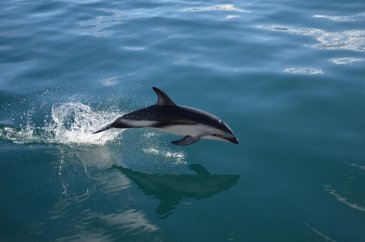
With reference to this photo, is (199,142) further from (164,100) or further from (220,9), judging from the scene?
(220,9)

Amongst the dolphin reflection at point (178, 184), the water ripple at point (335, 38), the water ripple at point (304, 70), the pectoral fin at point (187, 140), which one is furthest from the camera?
the water ripple at point (335, 38)

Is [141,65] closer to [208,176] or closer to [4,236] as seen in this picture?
[208,176]

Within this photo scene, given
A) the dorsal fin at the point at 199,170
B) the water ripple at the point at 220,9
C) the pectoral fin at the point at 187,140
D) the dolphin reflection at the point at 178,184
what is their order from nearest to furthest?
the dolphin reflection at the point at 178,184 → the dorsal fin at the point at 199,170 → the pectoral fin at the point at 187,140 → the water ripple at the point at 220,9

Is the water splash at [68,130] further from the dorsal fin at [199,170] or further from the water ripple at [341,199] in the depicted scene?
the water ripple at [341,199]

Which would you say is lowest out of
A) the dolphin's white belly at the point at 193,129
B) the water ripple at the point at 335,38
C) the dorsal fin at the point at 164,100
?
the dolphin's white belly at the point at 193,129

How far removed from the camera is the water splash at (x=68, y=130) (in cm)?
1036

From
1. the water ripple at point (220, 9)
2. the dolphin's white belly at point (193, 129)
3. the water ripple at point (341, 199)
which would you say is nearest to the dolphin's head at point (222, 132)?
the dolphin's white belly at point (193, 129)

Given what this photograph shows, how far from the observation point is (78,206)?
26.6ft

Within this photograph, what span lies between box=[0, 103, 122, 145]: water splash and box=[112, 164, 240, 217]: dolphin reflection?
174 cm

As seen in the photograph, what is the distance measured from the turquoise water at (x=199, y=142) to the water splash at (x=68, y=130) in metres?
0.05

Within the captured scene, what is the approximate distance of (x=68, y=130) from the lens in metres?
10.7

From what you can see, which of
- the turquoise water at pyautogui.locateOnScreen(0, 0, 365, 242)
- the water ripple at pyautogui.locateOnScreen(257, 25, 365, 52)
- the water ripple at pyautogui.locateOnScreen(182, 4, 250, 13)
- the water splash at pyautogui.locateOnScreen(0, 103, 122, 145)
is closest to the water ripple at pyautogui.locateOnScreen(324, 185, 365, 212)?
the turquoise water at pyautogui.locateOnScreen(0, 0, 365, 242)

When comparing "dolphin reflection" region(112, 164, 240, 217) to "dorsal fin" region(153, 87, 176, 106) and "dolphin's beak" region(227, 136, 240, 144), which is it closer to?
"dolphin's beak" region(227, 136, 240, 144)

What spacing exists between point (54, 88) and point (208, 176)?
6.53 metres
